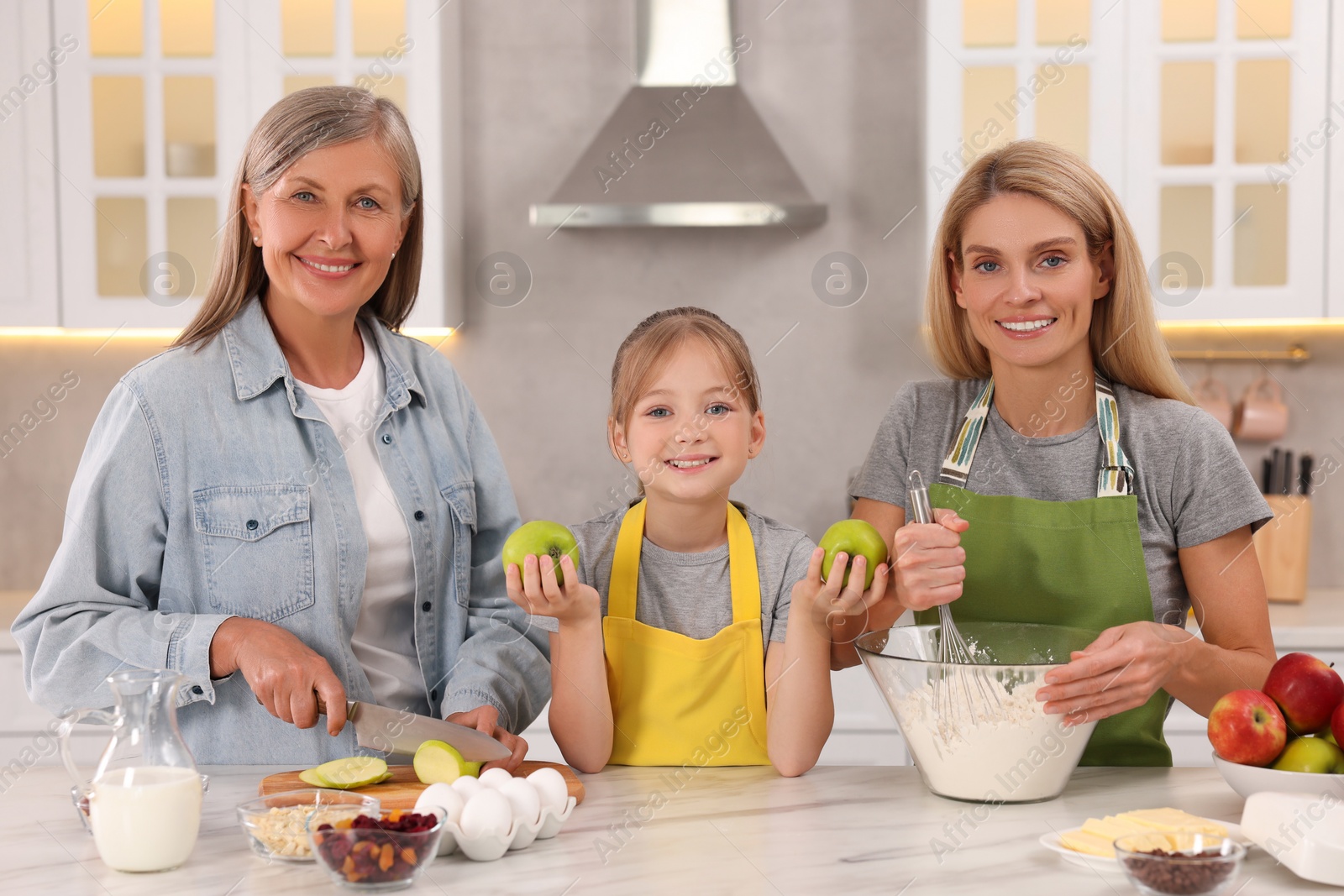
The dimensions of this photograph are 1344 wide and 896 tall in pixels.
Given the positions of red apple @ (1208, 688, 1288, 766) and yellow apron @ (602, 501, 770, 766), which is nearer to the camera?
red apple @ (1208, 688, 1288, 766)

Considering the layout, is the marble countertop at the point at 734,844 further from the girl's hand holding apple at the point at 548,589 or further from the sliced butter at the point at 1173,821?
the girl's hand holding apple at the point at 548,589

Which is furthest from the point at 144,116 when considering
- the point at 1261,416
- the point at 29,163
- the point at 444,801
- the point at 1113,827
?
the point at 1261,416

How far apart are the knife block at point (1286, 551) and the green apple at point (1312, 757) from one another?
5.31 ft

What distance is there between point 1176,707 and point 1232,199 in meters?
1.09

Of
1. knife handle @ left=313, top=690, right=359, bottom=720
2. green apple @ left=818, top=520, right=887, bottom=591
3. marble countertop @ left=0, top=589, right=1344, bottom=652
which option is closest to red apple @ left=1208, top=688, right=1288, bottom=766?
green apple @ left=818, top=520, right=887, bottom=591

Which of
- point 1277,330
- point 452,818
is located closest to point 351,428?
point 452,818

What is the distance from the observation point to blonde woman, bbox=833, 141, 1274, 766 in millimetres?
1332

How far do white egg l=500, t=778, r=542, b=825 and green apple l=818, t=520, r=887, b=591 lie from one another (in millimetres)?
373

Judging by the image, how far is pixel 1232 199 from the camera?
243cm

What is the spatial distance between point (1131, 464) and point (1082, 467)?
0.19 ft

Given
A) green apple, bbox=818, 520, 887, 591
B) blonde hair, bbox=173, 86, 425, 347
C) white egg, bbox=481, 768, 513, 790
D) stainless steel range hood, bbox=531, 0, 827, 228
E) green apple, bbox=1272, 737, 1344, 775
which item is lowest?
white egg, bbox=481, 768, 513, 790

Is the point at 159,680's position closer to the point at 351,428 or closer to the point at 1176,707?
the point at 351,428

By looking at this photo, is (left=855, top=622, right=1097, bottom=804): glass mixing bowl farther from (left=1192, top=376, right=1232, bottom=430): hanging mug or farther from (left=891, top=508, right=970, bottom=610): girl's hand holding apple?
(left=1192, top=376, right=1232, bottom=430): hanging mug

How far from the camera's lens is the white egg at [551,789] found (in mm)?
985
